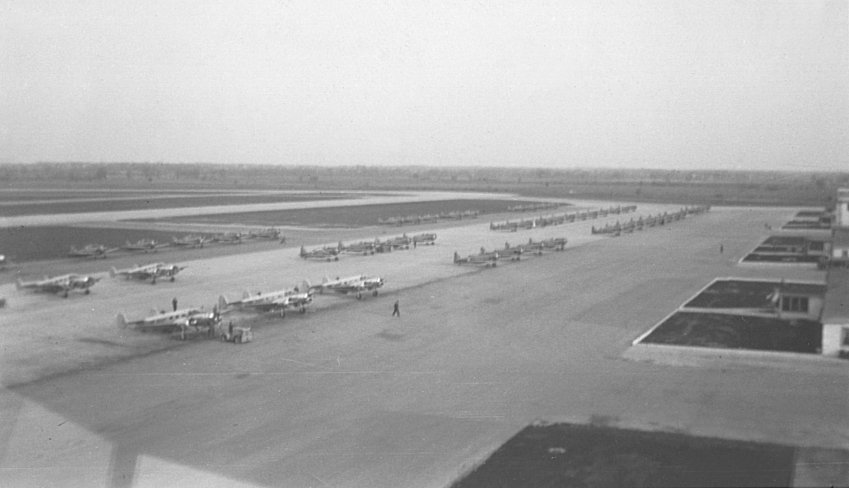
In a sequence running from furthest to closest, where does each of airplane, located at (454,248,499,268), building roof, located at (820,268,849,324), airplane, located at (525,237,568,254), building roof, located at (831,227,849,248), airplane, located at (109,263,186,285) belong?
airplane, located at (525,237,568,254) < airplane, located at (454,248,499,268) < building roof, located at (831,227,849,248) < airplane, located at (109,263,186,285) < building roof, located at (820,268,849,324)

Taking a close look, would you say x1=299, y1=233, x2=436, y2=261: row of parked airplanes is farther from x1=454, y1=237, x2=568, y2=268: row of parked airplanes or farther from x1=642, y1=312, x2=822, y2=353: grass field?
x1=642, y1=312, x2=822, y2=353: grass field

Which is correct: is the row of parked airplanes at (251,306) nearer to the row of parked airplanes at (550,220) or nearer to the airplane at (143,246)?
the airplane at (143,246)

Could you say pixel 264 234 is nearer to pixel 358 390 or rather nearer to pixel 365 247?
pixel 365 247

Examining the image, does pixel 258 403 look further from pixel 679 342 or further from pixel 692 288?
pixel 692 288

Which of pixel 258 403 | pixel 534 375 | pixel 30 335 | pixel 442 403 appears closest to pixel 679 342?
pixel 534 375

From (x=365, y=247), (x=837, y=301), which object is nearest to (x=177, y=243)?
(x=365, y=247)

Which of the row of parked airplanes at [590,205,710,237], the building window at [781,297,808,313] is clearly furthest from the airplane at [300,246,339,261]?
the row of parked airplanes at [590,205,710,237]
